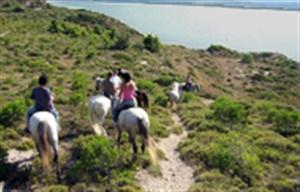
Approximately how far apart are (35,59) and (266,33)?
135 meters

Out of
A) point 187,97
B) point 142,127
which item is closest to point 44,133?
point 142,127

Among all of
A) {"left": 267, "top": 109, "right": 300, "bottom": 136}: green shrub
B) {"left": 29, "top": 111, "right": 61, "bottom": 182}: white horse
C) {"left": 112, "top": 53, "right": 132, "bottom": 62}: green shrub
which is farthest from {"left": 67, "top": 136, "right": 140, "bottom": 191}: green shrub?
{"left": 112, "top": 53, "right": 132, "bottom": 62}: green shrub

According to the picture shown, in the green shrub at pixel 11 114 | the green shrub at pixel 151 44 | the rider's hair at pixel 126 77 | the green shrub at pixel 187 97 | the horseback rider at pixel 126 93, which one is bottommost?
the green shrub at pixel 151 44

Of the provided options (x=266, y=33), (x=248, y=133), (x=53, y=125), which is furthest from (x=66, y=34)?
(x=266, y=33)

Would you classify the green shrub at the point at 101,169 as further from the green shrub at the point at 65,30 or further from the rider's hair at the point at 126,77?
the green shrub at the point at 65,30

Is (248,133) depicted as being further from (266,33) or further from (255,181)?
(266,33)

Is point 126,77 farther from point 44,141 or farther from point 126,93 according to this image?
point 44,141

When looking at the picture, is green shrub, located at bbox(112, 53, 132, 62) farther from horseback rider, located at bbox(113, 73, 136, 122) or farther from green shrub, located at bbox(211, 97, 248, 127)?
horseback rider, located at bbox(113, 73, 136, 122)

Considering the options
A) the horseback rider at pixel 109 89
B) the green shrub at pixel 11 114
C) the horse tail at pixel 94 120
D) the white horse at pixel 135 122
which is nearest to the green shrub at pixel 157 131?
the horseback rider at pixel 109 89

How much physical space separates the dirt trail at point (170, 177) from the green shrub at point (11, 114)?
5986 millimetres

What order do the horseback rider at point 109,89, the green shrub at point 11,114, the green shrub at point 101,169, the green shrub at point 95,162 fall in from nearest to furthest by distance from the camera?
the green shrub at point 101,169, the green shrub at point 95,162, the horseback rider at point 109,89, the green shrub at point 11,114

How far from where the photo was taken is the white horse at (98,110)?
505 inches

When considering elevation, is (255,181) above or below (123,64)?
above

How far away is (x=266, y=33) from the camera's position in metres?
153
